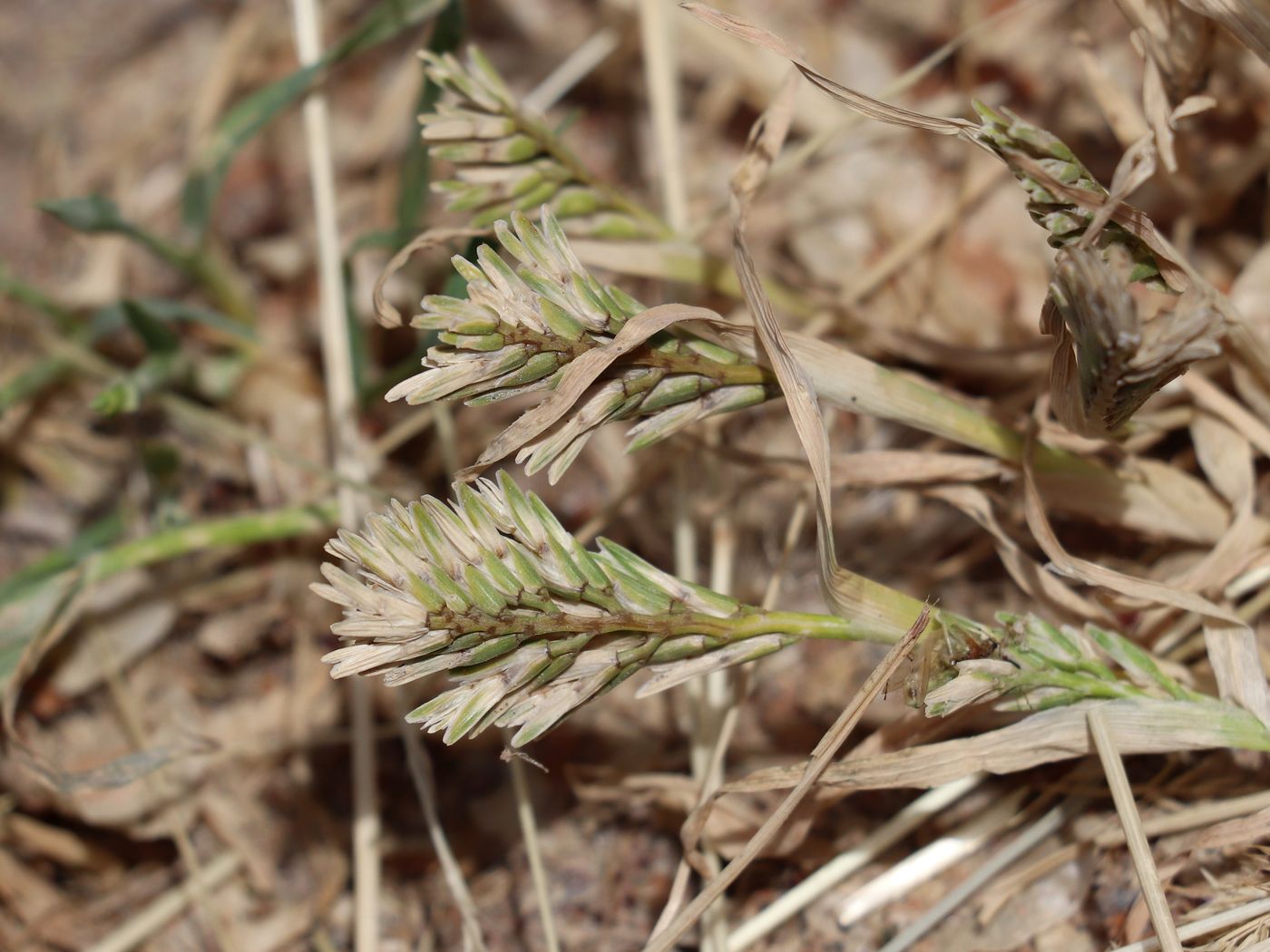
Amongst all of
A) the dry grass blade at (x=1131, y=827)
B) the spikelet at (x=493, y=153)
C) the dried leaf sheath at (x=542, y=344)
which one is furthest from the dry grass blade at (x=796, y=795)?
the spikelet at (x=493, y=153)

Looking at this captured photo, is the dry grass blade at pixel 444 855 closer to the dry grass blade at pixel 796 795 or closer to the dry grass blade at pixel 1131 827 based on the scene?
the dry grass blade at pixel 796 795

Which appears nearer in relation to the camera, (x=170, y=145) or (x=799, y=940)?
(x=799, y=940)

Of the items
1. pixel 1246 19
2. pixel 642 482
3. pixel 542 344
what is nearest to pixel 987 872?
pixel 642 482

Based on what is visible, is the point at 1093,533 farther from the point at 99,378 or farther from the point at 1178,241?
the point at 99,378

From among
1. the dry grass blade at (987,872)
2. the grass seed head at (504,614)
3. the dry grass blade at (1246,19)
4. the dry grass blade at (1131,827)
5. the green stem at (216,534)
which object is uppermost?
the dry grass blade at (1246,19)

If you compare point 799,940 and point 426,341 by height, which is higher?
point 426,341

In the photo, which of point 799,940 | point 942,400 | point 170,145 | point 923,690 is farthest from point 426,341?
point 170,145

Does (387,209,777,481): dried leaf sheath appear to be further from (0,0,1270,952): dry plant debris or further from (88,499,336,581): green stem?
(88,499,336,581): green stem
